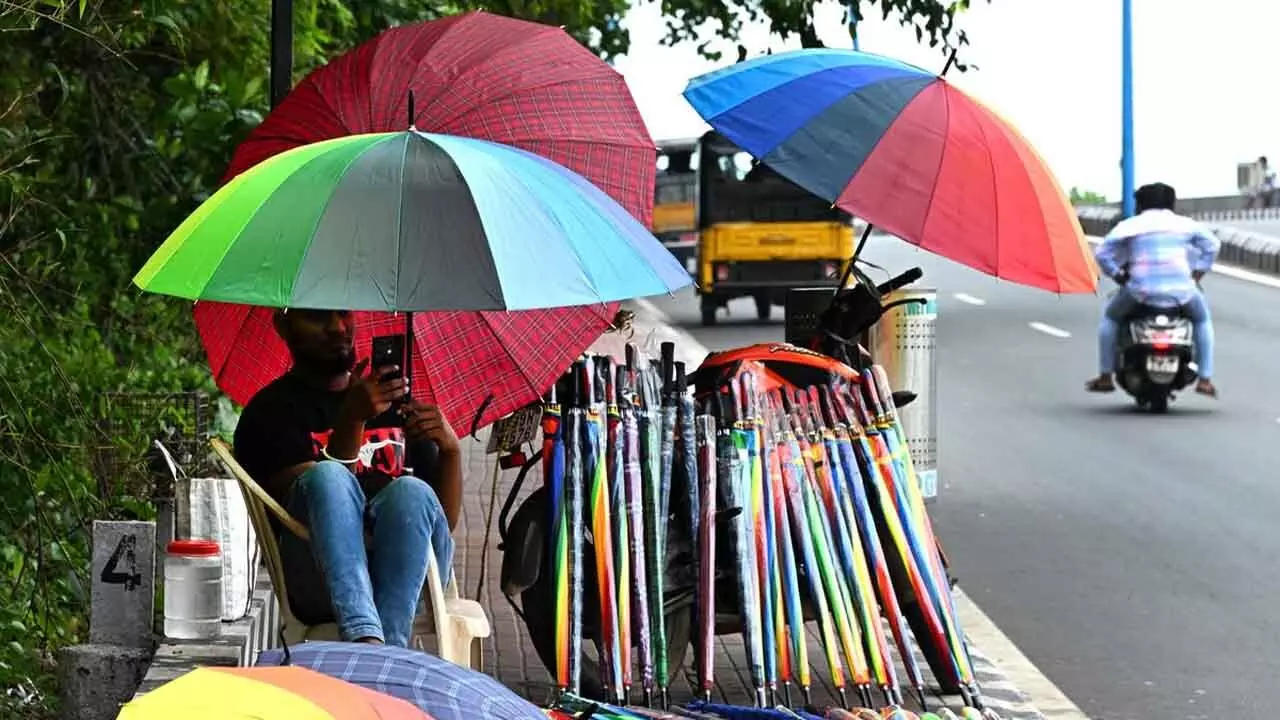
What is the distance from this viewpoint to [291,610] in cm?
589

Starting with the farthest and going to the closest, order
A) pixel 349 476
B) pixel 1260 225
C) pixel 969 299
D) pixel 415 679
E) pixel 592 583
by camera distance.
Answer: pixel 1260 225 → pixel 969 299 → pixel 592 583 → pixel 349 476 → pixel 415 679

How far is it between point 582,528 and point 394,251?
1.76 metres

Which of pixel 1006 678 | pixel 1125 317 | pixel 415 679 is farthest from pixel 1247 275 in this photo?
pixel 415 679

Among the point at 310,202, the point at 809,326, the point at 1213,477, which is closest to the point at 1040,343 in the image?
the point at 1213,477

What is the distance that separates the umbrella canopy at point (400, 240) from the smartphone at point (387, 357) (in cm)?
69

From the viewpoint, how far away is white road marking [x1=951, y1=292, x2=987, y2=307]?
30.6 metres

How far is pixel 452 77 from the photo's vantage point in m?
6.79

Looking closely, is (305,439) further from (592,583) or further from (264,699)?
(264,699)

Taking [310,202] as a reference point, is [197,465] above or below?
below

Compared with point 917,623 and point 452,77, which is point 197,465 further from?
point 917,623

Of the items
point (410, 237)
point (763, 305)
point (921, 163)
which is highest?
point (921, 163)

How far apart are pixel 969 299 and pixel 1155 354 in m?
14.9

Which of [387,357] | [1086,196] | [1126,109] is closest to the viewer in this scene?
[387,357]

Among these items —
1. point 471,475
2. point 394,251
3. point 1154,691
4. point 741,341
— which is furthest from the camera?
point 741,341
